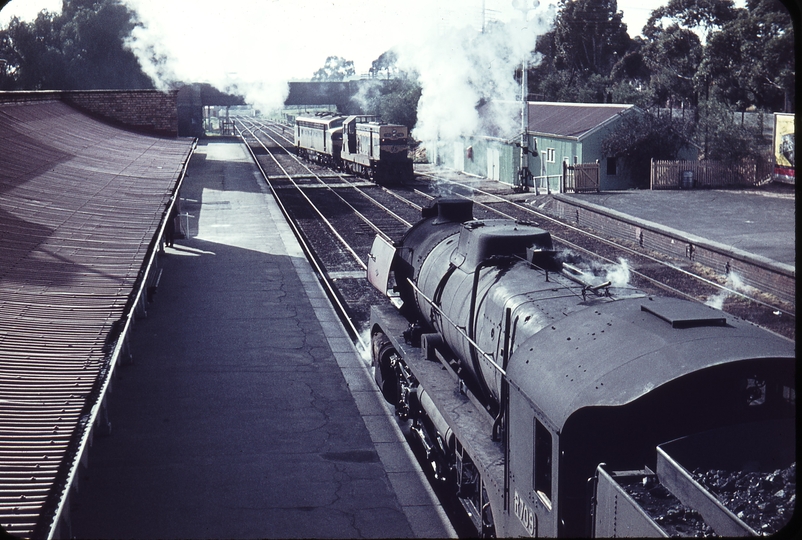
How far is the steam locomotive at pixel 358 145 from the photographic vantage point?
41.1 meters

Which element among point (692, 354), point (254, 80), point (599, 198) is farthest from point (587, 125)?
point (692, 354)

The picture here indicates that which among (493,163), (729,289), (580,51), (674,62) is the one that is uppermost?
(580,51)

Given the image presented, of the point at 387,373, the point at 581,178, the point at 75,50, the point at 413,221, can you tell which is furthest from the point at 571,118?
the point at 75,50

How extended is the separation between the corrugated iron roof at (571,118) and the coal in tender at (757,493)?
34.5 metres

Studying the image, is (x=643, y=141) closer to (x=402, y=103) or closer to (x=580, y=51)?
(x=402, y=103)

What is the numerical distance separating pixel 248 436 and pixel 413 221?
18.6m

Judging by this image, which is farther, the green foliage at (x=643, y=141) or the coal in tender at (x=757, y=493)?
the green foliage at (x=643, y=141)

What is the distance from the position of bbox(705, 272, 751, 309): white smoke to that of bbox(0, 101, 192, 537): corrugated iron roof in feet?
40.0

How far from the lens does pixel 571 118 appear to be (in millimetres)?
42312

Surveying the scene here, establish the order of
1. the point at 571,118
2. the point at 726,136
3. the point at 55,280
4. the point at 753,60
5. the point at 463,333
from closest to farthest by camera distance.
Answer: the point at 463,333
the point at 55,280
the point at 726,136
the point at 753,60
the point at 571,118

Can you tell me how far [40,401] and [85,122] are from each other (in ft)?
64.8

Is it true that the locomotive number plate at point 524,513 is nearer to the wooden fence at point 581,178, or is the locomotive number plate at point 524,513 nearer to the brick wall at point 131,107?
the brick wall at point 131,107

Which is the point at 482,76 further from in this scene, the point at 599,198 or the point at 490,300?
the point at 490,300

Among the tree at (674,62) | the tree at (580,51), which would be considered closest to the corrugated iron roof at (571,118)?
the tree at (580,51)
